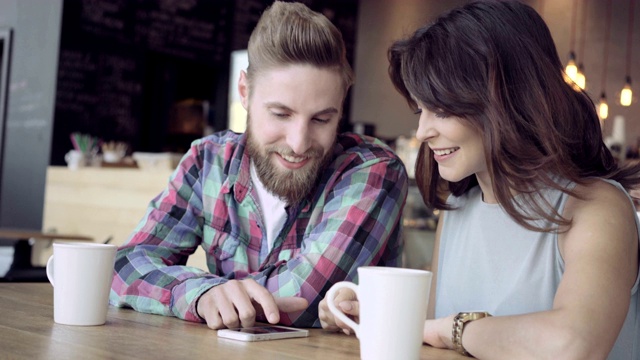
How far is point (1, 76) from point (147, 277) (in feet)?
16.9

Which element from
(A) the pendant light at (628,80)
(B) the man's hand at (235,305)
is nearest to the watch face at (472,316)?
(B) the man's hand at (235,305)

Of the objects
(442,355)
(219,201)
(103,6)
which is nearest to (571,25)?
(103,6)

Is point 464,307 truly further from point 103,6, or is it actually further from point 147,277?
point 103,6

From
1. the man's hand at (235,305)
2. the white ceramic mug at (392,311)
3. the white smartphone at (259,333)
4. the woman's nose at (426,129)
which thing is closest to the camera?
the white ceramic mug at (392,311)

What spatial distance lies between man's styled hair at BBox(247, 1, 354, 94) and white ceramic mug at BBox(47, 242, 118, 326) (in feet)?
2.16

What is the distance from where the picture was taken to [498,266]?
4.56 ft

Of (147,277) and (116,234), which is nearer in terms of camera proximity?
(147,277)

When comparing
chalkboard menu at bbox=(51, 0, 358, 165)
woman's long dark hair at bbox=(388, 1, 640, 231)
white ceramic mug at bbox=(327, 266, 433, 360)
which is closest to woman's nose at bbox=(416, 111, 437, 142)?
woman's long dark hair at bbox=(388, 1, 640, 231)

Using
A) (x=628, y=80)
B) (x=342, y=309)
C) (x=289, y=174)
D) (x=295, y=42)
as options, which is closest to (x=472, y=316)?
(x=342, y=309)

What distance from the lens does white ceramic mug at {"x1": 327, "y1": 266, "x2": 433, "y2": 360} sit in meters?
0.87

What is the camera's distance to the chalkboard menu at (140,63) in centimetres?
558

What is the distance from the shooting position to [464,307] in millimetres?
1440

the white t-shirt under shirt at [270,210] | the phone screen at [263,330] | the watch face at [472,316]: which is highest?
the white t-shirt under shirt at [270,210]

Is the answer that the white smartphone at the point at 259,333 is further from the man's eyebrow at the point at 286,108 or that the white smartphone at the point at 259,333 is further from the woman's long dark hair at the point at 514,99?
the man's eyebrow at the point at 286,108
